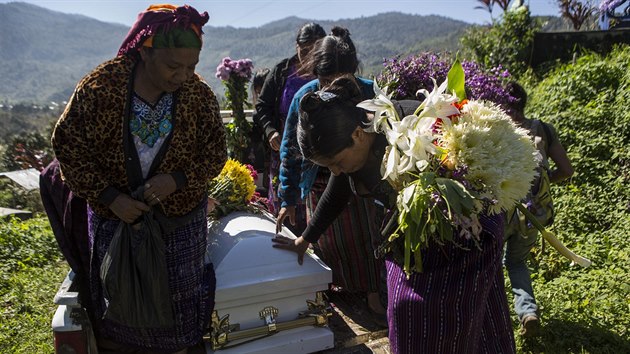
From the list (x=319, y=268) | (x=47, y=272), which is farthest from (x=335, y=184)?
(x=47, y=272)

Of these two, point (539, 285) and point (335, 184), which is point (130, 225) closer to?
point (335, 184)

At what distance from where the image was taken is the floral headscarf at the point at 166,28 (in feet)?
7.20

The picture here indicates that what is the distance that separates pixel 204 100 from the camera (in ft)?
8.05

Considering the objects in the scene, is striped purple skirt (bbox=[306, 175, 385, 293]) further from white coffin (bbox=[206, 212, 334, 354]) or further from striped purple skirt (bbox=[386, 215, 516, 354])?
striped purple skirt (bbox=[386, 215, 516, 354])

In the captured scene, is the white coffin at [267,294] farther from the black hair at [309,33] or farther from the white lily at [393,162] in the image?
the black hair at [309,33]

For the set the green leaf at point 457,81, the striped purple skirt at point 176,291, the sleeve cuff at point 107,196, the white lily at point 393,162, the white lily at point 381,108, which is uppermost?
the green leaf at point 457,81

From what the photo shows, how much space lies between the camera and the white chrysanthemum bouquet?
166cm

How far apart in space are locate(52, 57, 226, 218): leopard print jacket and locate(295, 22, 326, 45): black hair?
5.17 ft

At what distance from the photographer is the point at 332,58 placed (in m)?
3.04

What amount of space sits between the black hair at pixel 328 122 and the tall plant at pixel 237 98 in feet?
11.5

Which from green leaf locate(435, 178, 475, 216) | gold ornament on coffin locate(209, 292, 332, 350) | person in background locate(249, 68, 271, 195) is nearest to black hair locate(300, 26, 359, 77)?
gold ornament on coffin locate(209, 292, 332, 350)

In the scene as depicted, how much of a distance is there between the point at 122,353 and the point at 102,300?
304mm

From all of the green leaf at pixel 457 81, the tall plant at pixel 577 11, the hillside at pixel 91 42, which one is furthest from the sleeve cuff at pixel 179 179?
the hillside at pixel 91 42

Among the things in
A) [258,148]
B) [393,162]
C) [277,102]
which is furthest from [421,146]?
[258,148]
